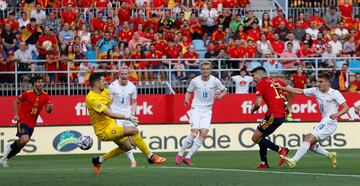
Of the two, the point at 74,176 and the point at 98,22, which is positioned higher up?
the point at 98,22

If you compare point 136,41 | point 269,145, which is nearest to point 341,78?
point 136,41

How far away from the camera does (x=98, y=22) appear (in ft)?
117

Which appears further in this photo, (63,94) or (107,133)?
(63,94)

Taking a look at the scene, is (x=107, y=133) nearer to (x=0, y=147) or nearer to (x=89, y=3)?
(x=0, y=147)

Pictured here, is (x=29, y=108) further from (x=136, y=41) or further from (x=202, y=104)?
(x=136, y=41)

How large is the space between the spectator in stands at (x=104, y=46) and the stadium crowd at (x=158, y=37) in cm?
Result: 3

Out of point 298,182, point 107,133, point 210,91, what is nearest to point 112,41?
point 210,91

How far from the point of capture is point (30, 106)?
24.2 meters

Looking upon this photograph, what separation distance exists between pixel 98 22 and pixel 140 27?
1484mm

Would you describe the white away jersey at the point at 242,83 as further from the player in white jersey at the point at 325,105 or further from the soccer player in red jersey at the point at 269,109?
the player in white jersey at the point at 325,105

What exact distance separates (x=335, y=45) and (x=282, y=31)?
1903 mm

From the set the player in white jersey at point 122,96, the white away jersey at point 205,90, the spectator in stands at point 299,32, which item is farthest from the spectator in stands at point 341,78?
the player in white jersey at point 122,96

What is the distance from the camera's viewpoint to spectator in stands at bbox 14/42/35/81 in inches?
1320

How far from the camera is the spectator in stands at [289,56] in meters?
35.2
